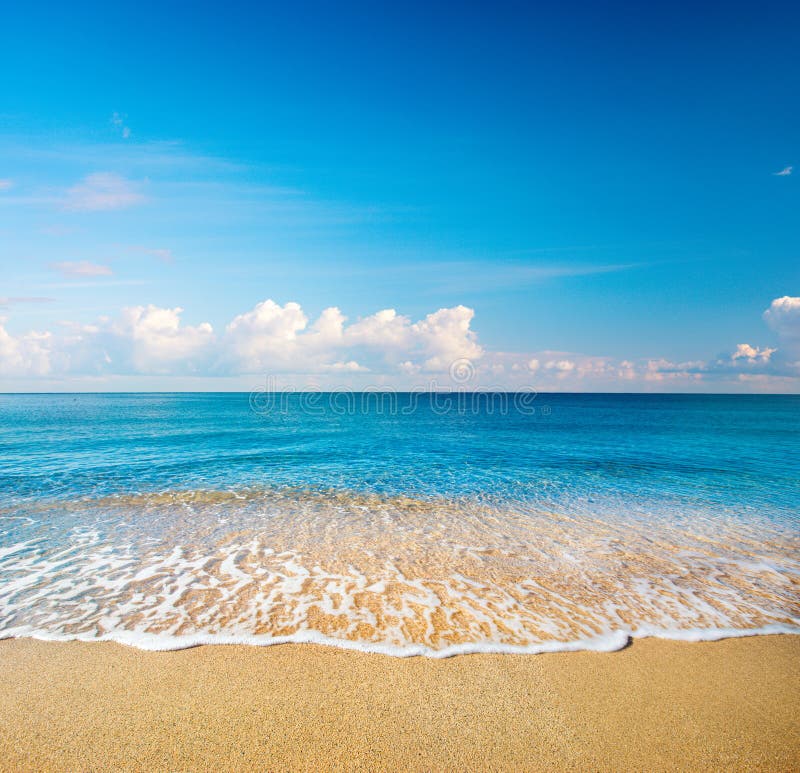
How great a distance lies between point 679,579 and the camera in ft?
29.0

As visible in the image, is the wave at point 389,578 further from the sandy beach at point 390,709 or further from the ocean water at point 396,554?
the sandy beach at point 390,709

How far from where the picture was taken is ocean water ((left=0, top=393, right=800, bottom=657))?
679 cm

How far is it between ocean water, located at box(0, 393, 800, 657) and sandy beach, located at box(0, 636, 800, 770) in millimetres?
468

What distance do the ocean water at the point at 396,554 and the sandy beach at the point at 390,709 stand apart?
47cm

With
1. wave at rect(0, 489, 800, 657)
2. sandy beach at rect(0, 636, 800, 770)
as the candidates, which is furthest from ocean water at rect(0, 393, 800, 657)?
sandy beach at rect(0, 636, 800, 770)

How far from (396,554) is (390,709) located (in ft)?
17.2

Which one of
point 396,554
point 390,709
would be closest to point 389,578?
point 396,554

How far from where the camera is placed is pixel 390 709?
16.0 feet

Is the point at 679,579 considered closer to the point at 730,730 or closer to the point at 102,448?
the point at 730,730

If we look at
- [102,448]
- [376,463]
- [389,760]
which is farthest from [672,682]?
[102,448]

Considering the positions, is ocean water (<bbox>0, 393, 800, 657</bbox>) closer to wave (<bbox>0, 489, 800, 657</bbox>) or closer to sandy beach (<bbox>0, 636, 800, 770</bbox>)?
wave (<bbox>0, 489, 800, 657</bbox>)

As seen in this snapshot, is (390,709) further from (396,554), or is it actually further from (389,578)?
(396,554)

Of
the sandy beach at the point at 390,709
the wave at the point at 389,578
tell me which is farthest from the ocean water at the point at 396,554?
the sandy beach at the point at 390,709

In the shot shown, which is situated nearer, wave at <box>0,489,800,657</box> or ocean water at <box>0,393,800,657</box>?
wave at <box>0,489,800,657</box>
